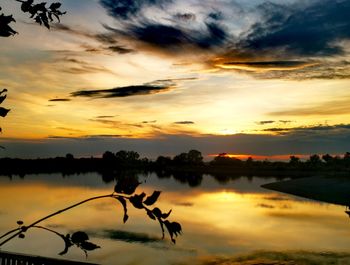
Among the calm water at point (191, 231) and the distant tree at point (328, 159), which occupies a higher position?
the distant tree at point (328, 159)

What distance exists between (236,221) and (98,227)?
38.4 feet

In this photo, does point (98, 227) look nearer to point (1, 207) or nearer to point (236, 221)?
point (236, 221)

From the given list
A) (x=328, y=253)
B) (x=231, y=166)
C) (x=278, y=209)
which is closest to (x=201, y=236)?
(x=328, y=253)

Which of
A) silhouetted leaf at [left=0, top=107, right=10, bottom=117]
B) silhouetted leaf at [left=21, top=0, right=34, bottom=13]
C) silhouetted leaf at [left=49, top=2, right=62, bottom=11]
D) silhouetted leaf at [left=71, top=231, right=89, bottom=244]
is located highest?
silhouetted leaf at [left=49, top=2, right=62, bottom=11]

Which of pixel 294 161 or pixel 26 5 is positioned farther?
pixel 294 161

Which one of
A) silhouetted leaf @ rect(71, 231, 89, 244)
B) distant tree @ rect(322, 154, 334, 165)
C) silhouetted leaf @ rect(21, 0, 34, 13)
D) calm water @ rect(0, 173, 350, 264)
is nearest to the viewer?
silhouetted leaf @ rect(71, 231, 89, 244)

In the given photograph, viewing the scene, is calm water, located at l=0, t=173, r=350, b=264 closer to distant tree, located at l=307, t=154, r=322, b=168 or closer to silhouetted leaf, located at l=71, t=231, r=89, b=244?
silhouetted leaf, located at l=71, t=231, r=89, b=244

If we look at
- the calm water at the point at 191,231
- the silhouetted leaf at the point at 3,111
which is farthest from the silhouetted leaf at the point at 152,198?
the calm water at the point at 191,231

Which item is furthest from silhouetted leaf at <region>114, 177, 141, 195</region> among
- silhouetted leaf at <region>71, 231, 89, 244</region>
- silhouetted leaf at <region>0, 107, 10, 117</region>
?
silhouetted leaf at <region>0, 107, 10, 117</region>

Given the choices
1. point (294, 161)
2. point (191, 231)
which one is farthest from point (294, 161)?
point (191, 231)

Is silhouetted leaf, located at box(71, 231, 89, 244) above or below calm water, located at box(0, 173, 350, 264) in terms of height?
above

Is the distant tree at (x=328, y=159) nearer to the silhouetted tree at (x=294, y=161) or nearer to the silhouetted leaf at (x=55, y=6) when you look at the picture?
the silhouetted tree at (x=294, y=161)

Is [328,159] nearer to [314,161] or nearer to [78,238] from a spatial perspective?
[314,161]

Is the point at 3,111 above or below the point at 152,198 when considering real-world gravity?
above
